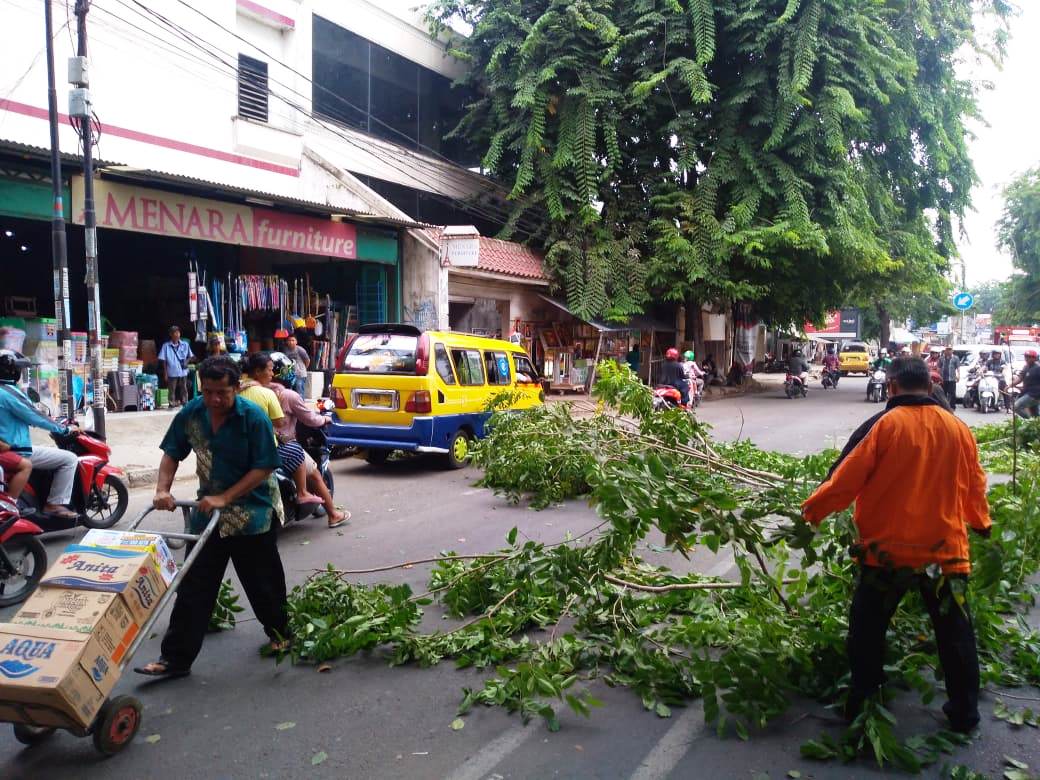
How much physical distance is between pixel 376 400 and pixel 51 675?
743 cm

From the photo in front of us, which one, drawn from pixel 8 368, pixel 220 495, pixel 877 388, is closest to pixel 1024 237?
pixel 877 388

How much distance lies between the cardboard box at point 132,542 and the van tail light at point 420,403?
6460 mm

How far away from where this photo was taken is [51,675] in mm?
3020

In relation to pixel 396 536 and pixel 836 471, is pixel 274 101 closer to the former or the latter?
pixel 396 536

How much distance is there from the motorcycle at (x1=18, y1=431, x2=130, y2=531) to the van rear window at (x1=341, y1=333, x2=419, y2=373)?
11.3 feet

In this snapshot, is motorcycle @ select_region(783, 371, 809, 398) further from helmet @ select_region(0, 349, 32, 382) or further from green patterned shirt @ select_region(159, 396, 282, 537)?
green patterned shirt @ select_region(159, 396, 282, 537)

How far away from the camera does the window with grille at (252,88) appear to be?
648 inches

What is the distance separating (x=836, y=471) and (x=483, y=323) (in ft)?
63.8

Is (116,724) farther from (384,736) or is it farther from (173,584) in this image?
(384,736)

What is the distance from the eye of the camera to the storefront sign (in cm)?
1263

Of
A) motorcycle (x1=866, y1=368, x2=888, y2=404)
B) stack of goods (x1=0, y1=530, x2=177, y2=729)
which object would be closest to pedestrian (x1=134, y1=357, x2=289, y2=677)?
stack of goods (x1=0, y1=530, x2=177, y2=729)

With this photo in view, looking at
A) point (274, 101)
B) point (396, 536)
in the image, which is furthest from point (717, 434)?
point (274, 101)

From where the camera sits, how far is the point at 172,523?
7738 millimetres

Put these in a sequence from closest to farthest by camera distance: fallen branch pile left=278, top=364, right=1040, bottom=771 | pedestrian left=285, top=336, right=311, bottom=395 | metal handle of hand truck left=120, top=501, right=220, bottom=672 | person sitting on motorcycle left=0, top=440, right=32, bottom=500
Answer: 1. metal handle of hand truck left=120, top=501, right=220, bottom=672
2. fallen branch pile left=278, top=364, right=1040, bottom=771
3. person sitting on motorcycle left=0, top=440, right=32, bottom=500
4. pedestrian left=285, top=336, right=311, bottom=395
